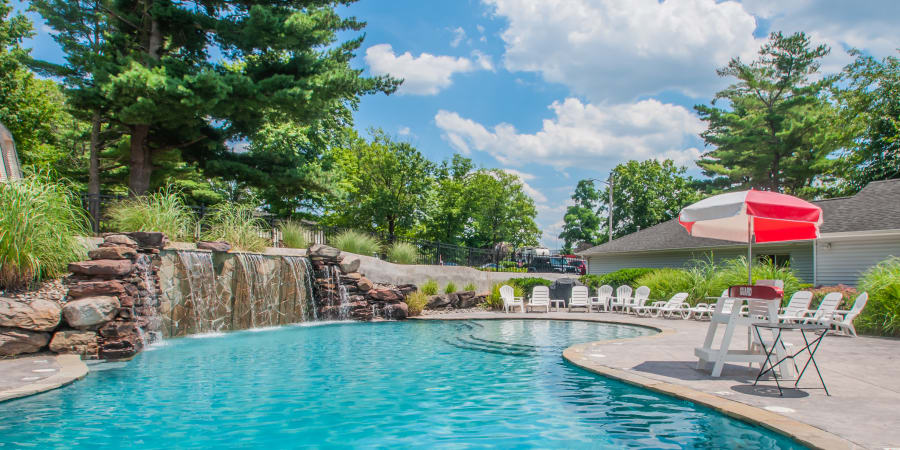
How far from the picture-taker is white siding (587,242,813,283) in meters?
19.0

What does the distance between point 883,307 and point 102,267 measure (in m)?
15.3

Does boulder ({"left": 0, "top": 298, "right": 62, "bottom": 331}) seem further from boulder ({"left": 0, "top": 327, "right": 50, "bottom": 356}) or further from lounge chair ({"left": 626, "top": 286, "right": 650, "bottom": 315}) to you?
lounge chair ({"left": 626, "top": 286, "right": 650, "bottom": 315})

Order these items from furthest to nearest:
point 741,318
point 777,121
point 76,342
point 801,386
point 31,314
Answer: point 777,121, point 76,342, point 31,314, point 741,318, point 801,386

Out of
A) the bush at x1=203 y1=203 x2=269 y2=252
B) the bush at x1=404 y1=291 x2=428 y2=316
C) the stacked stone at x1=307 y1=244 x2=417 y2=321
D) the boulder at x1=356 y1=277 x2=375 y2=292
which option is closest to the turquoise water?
the bush at x1=203 y1=203 x2=269 y2=252

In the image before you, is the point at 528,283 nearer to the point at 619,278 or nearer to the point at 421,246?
the point at 619,278

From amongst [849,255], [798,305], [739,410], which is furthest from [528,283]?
[739,410]

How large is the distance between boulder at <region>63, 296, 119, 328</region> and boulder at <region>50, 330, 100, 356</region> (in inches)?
5.4

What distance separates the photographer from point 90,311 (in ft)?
25.6

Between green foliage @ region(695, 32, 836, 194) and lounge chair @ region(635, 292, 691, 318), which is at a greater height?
green foliage @ region(695, 32, 836, 194)

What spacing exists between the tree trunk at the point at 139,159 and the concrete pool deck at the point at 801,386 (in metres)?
13.9

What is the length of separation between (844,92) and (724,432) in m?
28.8

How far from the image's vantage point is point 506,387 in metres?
6.09

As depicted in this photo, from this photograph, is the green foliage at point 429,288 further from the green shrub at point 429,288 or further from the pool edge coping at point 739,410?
the pool edge coping at point 739,410

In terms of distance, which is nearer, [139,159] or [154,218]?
[154,218]
